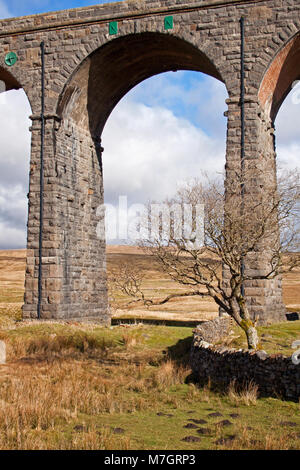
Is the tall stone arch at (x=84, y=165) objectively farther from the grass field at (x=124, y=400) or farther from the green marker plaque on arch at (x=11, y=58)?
the grass field at (x=124, y=400)

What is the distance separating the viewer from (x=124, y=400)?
10617mm

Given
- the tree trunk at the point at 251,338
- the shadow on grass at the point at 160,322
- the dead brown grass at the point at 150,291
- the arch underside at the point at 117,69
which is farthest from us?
the dead brown grass at the point at 150,291

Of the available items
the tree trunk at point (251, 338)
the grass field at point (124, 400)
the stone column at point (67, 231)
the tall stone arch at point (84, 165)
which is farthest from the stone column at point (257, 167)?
the stone column at point (67, 231)

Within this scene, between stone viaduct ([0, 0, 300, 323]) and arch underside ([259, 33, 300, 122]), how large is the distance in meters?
0.06

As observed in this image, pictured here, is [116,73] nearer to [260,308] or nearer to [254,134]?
[254,134]

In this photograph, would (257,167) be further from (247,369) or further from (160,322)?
(160,322)

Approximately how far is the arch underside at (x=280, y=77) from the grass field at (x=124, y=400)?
26.7ft

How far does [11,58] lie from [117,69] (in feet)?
13.7

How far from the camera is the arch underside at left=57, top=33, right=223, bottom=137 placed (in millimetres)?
20433

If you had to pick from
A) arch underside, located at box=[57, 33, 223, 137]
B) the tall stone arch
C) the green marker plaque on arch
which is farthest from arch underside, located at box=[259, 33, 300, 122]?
the green marker plaque on arch

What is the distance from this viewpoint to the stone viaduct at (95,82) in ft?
60.4

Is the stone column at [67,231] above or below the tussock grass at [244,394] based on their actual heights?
above

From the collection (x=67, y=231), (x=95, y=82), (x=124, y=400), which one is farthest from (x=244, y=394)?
(x=95, y=82)
